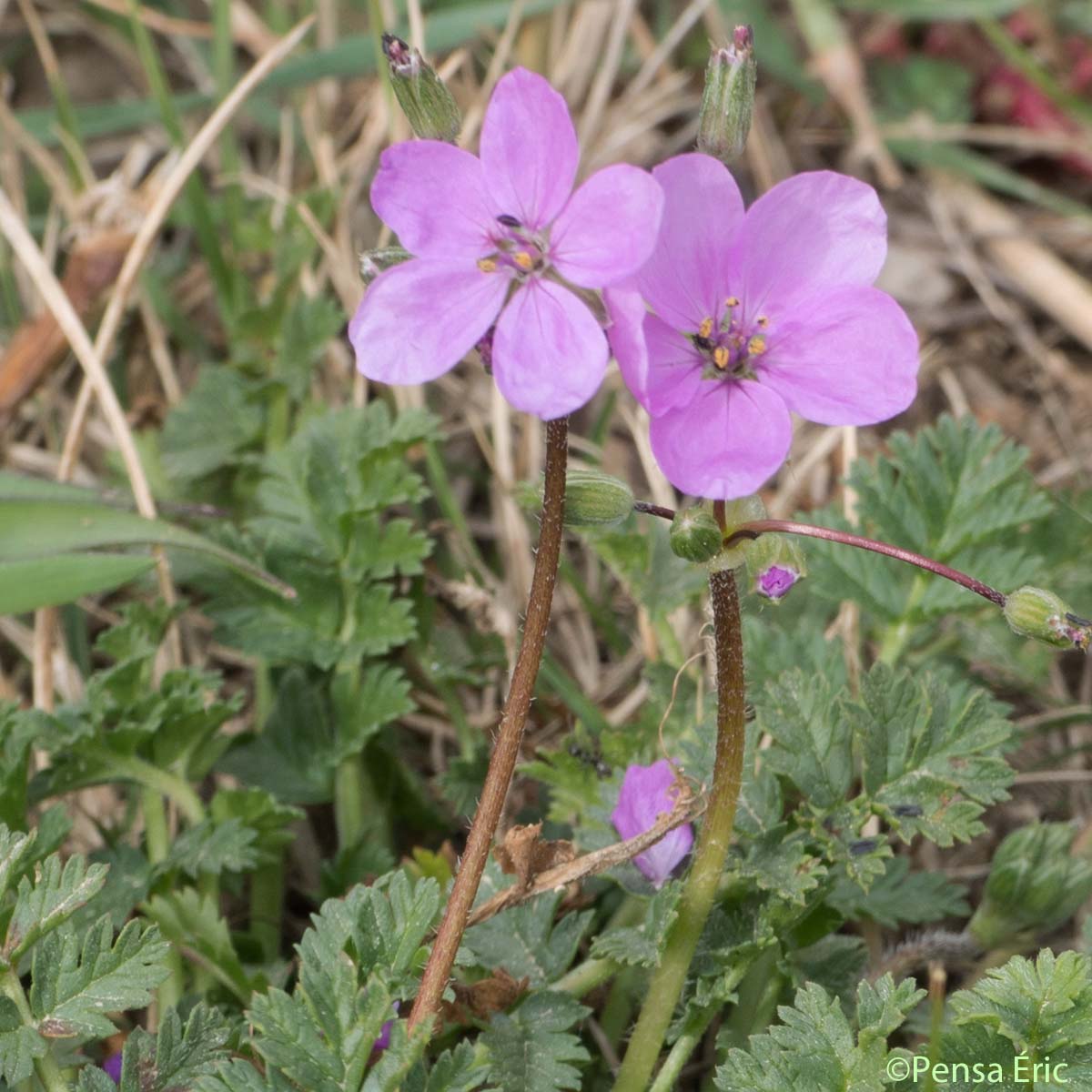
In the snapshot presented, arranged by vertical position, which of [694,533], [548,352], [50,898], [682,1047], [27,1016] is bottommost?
[682,1047]

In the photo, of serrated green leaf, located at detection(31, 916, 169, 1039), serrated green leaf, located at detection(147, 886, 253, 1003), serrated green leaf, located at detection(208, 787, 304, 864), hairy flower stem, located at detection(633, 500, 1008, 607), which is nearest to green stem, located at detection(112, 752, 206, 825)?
serrated green leaf, located at detection(208, 787, 304, 864)

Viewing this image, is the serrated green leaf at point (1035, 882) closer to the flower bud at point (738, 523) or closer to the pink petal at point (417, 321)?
the flower bud at point (738, 523)

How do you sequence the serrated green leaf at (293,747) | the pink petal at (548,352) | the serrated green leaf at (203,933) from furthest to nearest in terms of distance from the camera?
1. the serrated green leaf at (293,747)
2. the serrated green leaf at (203,933)
3. the pink petal at (548,352)

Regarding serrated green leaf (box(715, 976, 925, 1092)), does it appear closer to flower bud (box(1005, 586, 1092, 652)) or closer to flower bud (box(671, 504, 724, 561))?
flower bud (box(1005, 586, 1092, 652))

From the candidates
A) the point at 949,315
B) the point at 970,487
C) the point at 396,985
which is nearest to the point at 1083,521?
the point at 970,487

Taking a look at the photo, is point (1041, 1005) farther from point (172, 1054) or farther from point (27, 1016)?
point (27, 1016)

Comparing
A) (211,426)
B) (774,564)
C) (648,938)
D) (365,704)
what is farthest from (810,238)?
(211,426)

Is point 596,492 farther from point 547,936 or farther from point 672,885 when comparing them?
point 547,936

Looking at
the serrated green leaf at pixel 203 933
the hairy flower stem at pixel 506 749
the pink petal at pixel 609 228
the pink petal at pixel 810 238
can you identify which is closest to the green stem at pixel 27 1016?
the serrated green leaf at pixel 203 933
